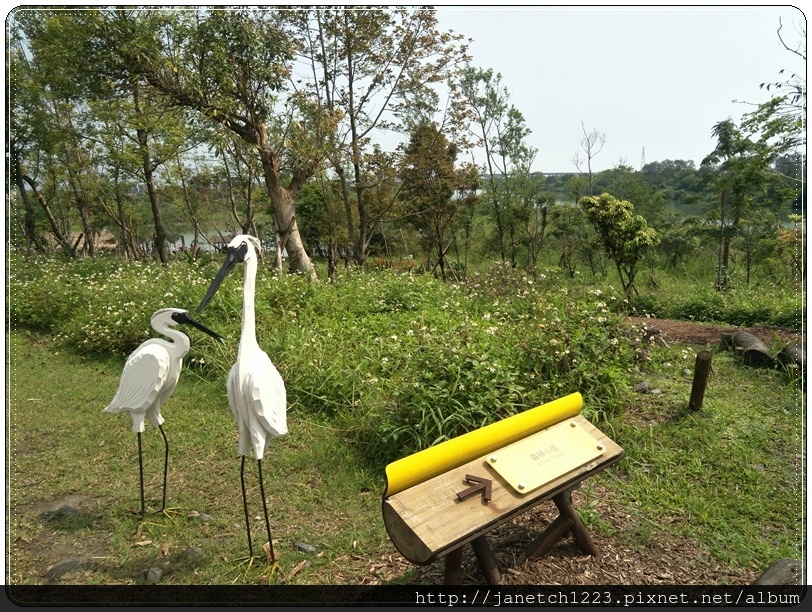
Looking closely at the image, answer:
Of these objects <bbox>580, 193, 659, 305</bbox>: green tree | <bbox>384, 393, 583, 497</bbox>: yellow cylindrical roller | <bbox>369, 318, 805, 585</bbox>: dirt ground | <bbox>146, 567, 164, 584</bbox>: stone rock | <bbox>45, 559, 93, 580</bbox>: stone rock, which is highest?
<bbox>580, 193, 659, 305</bbox>: green tree

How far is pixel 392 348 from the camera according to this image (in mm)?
4297

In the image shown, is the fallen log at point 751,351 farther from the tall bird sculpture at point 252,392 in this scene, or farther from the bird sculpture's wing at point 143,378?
the bird sculpture's wing at point 143,378

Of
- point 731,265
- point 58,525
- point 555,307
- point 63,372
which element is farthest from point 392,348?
point 731,265

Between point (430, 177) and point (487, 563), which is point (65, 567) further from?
point (430, 177)

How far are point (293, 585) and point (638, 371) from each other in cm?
374

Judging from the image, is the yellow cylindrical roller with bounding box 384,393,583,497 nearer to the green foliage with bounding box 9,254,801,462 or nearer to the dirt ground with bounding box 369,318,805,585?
the dirt ground with bounding box 369,318,805,585

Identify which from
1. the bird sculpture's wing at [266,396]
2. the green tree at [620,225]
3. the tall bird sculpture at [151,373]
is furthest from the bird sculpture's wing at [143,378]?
the green tree at [620,225]

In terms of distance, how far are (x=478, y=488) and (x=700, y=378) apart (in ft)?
8.83

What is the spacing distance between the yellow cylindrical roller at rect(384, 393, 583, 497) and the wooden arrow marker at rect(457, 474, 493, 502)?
0.41ft

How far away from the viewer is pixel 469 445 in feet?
7.15

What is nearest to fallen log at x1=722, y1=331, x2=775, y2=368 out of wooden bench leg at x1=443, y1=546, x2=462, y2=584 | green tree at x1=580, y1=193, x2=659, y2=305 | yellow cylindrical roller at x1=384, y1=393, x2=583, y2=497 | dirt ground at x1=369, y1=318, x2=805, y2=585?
green tree at x1=580, y1=193, x2=659, y2=305

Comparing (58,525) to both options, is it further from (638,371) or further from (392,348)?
(638,371)

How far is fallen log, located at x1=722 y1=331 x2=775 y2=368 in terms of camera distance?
4.79 m

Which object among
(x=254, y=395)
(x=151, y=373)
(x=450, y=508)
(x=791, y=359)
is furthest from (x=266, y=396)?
(x=791, y=359)
